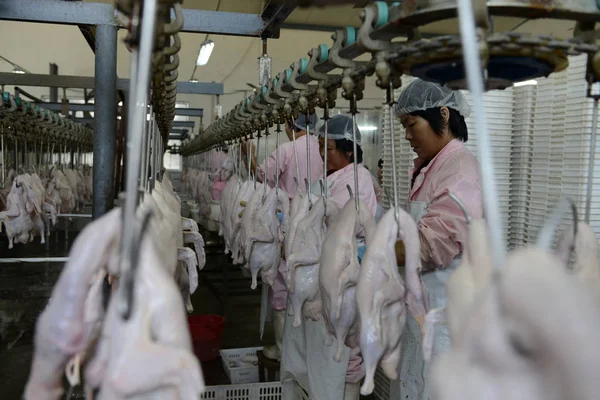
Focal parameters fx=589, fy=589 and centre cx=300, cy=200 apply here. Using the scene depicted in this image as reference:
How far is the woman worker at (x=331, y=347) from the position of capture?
11.0ft

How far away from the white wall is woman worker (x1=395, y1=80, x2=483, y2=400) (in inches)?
448

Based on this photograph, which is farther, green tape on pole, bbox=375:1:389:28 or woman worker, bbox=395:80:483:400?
woman worker, bbox=395:80:483:400

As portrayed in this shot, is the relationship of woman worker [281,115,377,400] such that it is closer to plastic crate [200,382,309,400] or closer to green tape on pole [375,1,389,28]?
plastic crate [200,382,309,400]

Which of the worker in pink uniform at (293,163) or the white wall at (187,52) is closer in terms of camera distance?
the worker in pink uniform at (293,163)

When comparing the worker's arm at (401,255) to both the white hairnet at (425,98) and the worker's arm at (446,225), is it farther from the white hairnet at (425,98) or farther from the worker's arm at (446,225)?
the white hairnet at (425,98)

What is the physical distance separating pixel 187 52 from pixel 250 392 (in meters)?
12.2

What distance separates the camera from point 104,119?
9.45 ft

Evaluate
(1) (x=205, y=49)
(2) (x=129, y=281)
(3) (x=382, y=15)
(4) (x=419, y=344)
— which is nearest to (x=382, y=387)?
(4) (x=419, y=344)

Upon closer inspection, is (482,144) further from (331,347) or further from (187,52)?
(187,52)

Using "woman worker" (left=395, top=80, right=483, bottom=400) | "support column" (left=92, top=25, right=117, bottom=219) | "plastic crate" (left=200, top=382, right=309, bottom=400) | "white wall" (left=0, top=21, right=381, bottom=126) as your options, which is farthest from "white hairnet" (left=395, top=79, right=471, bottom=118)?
"white wall" (left=0, top=21, right=381, bottom=126)

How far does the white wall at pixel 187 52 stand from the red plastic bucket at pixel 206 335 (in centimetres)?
976

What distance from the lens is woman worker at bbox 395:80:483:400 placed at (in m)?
2.64

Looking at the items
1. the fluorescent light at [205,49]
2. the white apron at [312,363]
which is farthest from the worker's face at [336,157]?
the fluorescent light at [205,49]

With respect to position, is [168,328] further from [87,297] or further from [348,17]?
[348,17]
